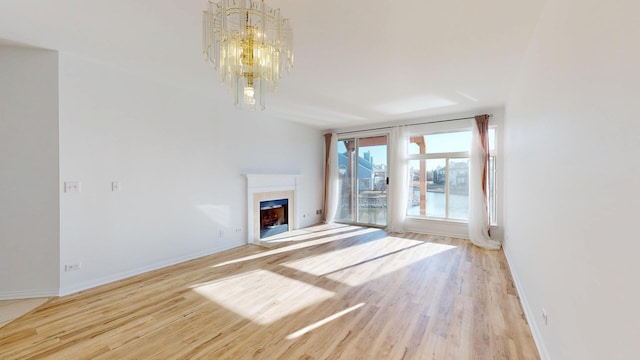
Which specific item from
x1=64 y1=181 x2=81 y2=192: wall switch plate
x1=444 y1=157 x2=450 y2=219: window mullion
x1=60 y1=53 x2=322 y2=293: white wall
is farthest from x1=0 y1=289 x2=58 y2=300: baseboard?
x1=444 y1=157 x2=450 y2=219: window mullion

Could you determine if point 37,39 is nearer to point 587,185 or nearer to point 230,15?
point 230,15

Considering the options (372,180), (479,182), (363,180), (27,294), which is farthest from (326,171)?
(27,294)

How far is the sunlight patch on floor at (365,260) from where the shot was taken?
10.9 ft

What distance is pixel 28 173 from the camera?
265 cm

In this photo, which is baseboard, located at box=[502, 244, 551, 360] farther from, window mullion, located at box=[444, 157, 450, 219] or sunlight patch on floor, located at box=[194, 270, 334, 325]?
window mullion, located at box=[444, 157, 450, 219]

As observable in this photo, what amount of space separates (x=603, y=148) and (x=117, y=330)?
337cm

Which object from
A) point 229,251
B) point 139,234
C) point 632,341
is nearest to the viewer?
point 632,341

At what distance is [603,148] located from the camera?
1.02m

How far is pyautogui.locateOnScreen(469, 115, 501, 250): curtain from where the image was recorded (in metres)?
4.66

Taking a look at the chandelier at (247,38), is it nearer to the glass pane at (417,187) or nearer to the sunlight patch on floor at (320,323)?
the sunlight patch on floor at (320,323)

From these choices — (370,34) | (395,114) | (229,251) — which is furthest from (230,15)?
(395,114)

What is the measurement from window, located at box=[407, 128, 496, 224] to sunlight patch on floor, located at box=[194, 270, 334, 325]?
369cm

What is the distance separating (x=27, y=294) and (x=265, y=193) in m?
3.30

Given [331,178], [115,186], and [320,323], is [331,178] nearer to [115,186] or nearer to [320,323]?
[115,186]
